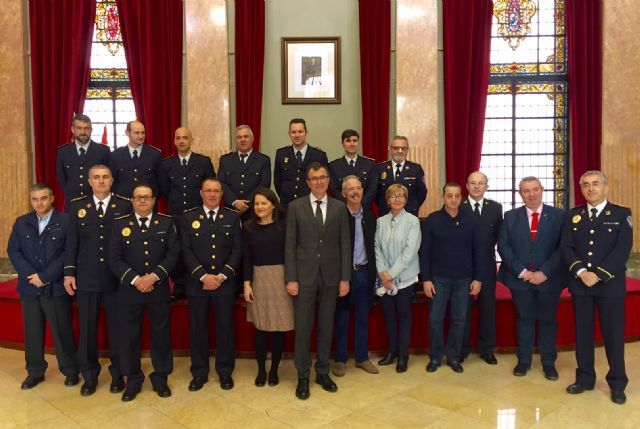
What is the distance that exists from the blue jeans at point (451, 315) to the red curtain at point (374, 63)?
266 centimetres

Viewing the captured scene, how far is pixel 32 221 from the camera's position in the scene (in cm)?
382

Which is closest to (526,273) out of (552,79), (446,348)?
(446,348)

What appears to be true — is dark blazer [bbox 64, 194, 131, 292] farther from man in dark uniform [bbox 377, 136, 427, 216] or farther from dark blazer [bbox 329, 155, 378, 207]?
man in dark uniform [bbox 377, 136, 427, 216]

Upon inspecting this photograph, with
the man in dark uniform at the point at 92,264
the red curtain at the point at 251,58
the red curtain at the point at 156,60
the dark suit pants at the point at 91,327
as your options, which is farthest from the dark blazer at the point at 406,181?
the red curtain at the point at 156,60

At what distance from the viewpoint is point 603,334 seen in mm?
3633

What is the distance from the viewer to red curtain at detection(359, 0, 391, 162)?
6.43 m

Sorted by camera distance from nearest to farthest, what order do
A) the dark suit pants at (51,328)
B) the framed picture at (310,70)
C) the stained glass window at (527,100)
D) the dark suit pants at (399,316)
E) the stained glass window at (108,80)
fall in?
the dark suit pants at (51,328), the dark suit pants at (399,316), the framed picture at (310,70), the stained glass window at (527,100), the stained glass window at (108,80)

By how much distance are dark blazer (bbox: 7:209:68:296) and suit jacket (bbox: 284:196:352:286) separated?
1.55m

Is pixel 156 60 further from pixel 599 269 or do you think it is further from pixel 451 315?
pixel 599 269

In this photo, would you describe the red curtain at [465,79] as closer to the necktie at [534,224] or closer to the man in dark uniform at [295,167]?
the man in dark uniform at [295,167]

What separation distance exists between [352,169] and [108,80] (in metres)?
4.02

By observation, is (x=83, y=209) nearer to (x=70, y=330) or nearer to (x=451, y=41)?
(x=70, y=330)

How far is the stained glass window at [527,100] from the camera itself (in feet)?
22.7

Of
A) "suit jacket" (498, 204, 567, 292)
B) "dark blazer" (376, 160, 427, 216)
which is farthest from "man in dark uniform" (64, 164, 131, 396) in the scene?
"suit jacket" (498, 204, 567, 292)
